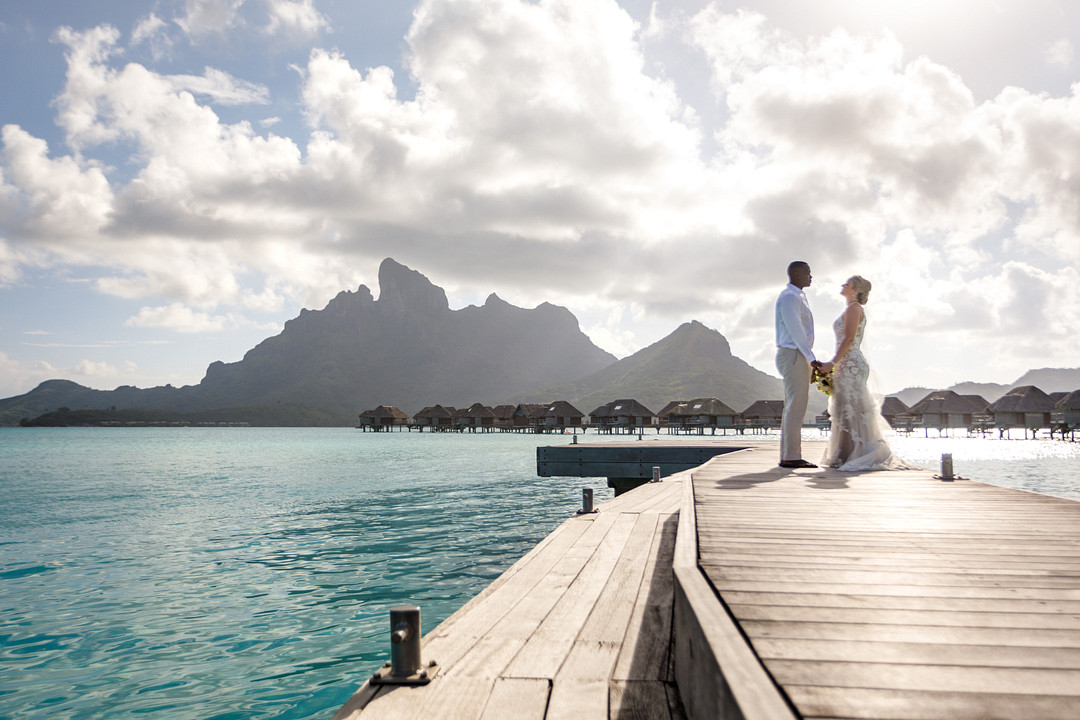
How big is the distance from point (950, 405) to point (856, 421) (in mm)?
67043

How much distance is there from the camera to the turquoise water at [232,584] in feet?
16.3

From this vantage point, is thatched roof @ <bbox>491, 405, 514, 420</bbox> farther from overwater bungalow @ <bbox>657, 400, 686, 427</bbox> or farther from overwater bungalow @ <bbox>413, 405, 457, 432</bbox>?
overwater bungalow @ <bbox>657, 400, 686, 427</bbox>

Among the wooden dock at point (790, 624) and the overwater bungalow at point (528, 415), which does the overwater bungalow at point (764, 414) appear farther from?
the wooden dock at point (790, 624)

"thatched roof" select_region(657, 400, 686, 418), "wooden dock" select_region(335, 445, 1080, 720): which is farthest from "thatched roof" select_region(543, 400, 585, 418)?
"wooden dock" select_region(335, 445, 1080, 720)

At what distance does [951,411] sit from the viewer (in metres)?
62.0

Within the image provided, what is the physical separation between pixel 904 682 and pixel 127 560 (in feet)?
38.2

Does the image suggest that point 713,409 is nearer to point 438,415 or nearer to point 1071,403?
point 1071,403

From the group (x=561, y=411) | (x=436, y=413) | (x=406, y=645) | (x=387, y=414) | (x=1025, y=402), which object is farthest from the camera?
(x=387, y=414)

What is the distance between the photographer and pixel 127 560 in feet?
32.3

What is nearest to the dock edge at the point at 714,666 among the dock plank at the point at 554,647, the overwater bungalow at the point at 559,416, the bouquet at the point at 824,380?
the dock plank at the point at 554,647

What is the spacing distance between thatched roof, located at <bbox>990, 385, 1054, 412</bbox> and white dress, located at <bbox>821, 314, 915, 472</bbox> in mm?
62231

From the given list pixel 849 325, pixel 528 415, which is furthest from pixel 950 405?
pixel 849 325

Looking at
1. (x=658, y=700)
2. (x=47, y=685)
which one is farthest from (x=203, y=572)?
(x=658, y=700)

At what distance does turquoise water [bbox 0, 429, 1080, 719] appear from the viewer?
16.3 ft
